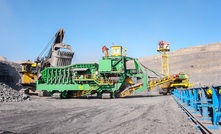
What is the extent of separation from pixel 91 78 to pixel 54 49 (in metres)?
6.84

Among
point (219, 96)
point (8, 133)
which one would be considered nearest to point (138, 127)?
point (219, 96)

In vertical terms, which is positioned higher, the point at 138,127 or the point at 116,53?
the point at 116,53

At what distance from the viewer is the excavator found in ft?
91.5

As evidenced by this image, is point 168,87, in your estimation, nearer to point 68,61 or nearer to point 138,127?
point 68,61

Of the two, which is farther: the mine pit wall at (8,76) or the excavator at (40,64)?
the mine pit wall at (8,76)

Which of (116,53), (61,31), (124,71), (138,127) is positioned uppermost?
(61,31)

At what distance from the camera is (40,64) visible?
29422 mm

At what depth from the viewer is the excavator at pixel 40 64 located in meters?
27.9

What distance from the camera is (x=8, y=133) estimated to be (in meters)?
6.79

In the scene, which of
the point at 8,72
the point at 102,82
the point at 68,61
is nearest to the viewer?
the point at 102,82

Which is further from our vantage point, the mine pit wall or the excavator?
the mine pit wall

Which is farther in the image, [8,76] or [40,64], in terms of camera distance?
[8,76]

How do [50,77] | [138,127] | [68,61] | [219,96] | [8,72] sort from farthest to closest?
1. [8,72]
2. [68,61]
3. [50,77]
4. [138,127]
5. [219,96]

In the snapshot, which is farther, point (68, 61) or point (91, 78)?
point (68, 61)
